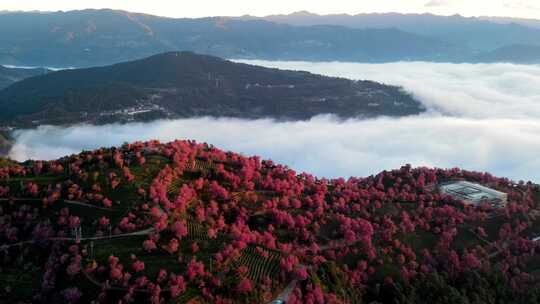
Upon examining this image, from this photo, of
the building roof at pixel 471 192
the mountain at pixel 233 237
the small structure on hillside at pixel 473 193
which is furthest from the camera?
the building roof at pixel 471 192

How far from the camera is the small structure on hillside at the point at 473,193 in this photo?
82.6 metres

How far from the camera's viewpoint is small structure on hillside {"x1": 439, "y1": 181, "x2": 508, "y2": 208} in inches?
A: 3251

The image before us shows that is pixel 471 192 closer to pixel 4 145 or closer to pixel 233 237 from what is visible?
pixel 233 237

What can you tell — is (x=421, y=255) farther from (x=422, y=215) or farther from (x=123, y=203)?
(x=123, y=203)

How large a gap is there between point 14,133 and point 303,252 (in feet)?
564

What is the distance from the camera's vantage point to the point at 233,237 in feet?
188

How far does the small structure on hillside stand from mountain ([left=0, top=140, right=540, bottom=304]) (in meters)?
3.18

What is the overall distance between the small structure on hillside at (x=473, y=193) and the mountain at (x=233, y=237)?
10.4 feet

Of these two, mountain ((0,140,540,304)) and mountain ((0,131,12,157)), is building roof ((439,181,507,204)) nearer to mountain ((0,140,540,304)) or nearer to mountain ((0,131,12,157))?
mountain ((0,140,540,304))

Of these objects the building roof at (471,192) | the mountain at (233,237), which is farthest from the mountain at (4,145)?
the building roof at (471,192)

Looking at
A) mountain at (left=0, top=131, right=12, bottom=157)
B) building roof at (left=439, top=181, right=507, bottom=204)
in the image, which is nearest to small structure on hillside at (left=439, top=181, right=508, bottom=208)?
building roof at (left=439, top=181, right=507, bottom=204)

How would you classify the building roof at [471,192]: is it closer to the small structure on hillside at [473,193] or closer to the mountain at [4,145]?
the small structure on hillside at [473,193]

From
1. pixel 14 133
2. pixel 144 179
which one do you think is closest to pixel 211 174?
pixel 144 179

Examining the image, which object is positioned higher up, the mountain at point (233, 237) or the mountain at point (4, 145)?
the mountain at point (233, 237)
